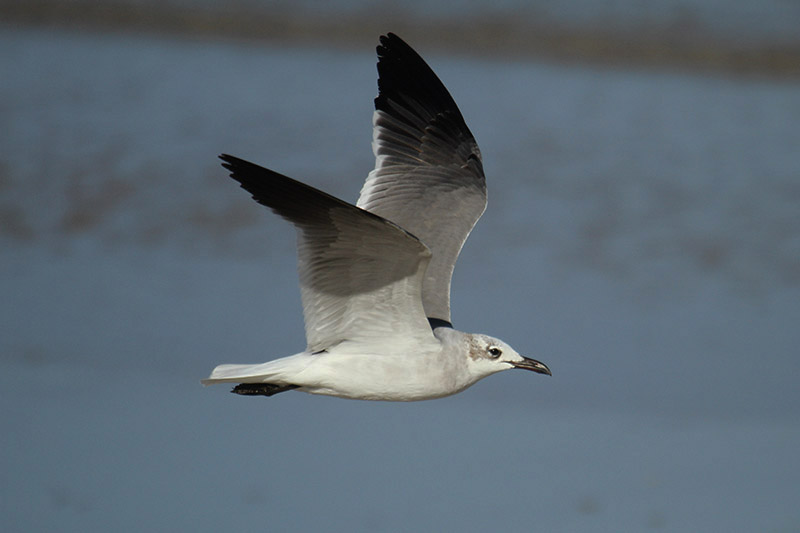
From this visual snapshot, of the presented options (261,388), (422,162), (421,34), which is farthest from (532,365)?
(421,34)

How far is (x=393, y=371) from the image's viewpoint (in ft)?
18.9

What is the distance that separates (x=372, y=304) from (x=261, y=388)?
68cm

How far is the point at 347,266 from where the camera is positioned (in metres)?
→ 5.61

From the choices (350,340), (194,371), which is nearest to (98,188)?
(194,371)

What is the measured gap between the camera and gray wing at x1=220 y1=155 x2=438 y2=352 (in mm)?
5309

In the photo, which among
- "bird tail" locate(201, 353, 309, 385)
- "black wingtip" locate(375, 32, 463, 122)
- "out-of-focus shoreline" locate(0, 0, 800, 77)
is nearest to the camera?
"bird tail" locate(201, 353, 309, 385)

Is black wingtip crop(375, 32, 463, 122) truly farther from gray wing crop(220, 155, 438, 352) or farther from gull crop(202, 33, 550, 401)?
gray wing crop(220, 155, 438, 352)

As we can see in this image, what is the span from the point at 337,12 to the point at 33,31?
3836 mm

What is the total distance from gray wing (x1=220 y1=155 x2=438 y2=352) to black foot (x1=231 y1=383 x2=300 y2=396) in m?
0.23

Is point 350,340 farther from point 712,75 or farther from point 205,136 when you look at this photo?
point 712,75

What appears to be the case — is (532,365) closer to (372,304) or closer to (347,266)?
(372,304)

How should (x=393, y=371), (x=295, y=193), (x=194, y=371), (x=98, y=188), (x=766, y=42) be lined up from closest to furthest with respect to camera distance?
(x=295, y=193)
(x=393, y=371)
(x=194, y=371)
(x=98, y=188)
(x=766, y=42)

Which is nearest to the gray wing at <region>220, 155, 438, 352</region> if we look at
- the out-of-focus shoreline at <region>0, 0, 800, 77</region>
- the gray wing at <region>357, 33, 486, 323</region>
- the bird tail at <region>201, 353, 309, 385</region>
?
the bird tail at <region>201, 353, 309, 385</region>

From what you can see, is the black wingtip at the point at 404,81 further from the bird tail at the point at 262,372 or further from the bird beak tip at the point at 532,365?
the bird tail at the point at 262,372
